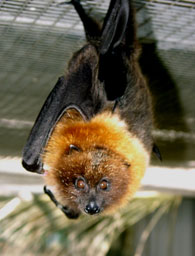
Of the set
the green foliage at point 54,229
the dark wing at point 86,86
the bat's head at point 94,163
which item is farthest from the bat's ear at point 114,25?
the green foliage at point 54,229

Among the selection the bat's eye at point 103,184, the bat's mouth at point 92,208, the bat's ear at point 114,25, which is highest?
the bat's ear at point 114,25

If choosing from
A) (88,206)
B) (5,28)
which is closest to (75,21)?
(5,28)

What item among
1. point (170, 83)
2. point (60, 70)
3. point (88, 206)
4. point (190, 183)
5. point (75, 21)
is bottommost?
point (190, 183)

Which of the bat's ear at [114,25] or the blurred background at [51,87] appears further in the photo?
the blurred background at [51,87]

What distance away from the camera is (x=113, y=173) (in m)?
2.85

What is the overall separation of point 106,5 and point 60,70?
761mm

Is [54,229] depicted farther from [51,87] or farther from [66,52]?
[66,52]

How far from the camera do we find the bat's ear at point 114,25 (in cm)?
241

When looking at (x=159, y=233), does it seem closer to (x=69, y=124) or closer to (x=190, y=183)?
(x=190, y=183)

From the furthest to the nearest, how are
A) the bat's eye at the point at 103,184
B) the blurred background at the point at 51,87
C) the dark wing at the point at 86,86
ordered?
the bat's eye at the point at 103,184
the dark wing at the point at 86,86
the blurred background at the point at 51,87

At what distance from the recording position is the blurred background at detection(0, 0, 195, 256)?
2.52 m

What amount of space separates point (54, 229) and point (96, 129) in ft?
6.68

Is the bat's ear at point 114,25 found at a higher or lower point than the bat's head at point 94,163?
higher

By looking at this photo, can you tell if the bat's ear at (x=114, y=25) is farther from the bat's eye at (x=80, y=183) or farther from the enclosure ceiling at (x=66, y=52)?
the bat's eye at (x=80, y=183)
